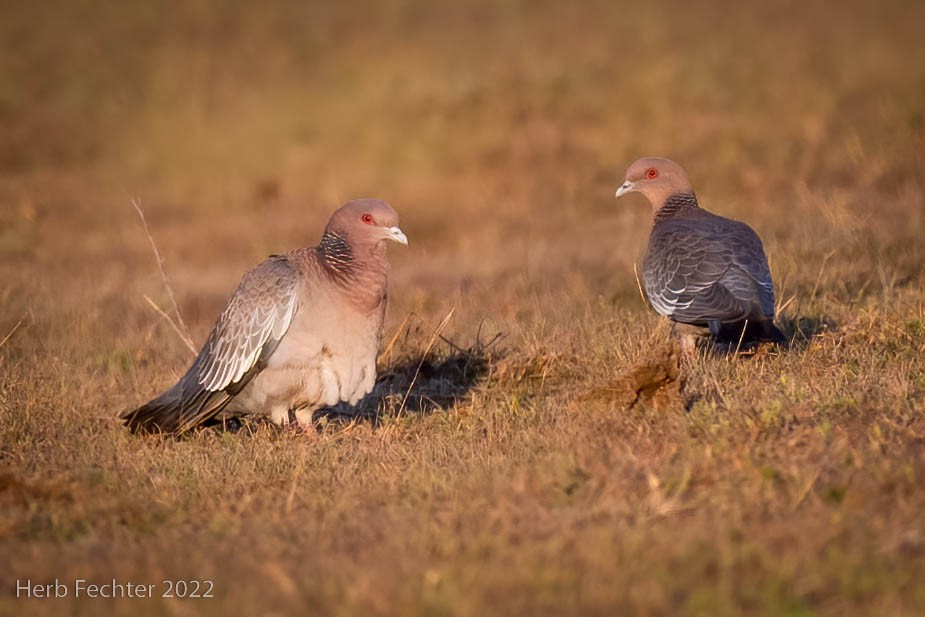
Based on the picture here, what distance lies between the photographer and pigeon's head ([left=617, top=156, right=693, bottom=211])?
8164 millimetres

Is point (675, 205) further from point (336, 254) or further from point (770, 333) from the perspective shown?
point (336, 254)

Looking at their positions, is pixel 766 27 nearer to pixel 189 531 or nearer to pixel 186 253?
pixel 186 253

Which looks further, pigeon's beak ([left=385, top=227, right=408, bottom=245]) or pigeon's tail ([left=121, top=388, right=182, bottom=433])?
pigeon's tail ([left=121, top=388, right=182, bottom=433])

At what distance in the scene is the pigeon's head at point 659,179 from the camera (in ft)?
26.8

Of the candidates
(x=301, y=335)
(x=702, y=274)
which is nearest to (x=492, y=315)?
(x=702, y=274)

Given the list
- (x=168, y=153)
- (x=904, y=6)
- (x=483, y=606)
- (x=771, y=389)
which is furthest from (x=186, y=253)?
(x=904, y=6)

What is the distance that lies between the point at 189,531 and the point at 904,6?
2232 cm

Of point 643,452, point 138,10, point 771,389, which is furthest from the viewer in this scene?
point 138,10

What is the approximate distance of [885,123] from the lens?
15453mm

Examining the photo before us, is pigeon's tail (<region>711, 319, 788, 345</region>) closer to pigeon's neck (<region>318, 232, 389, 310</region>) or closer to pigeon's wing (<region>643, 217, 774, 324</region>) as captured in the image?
pigeon's wing (<region>643, 217, 774, 324</region>)

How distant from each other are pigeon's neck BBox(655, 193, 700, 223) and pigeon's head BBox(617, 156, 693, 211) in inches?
1.6

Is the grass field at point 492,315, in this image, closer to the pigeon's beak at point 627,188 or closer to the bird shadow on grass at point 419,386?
the bird shadow on grass at point 419,386

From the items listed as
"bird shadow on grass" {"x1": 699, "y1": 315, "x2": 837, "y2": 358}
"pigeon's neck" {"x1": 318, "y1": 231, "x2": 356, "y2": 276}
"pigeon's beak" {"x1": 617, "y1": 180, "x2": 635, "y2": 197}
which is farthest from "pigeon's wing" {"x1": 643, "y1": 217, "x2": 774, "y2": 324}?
"pigeon's neck" {"x1": 318, "y1": 231, "x2": 356, "y2": 276}

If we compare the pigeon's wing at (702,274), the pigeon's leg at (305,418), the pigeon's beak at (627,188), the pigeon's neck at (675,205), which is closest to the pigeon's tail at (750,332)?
→ the pigeon's wing at (702,274)
